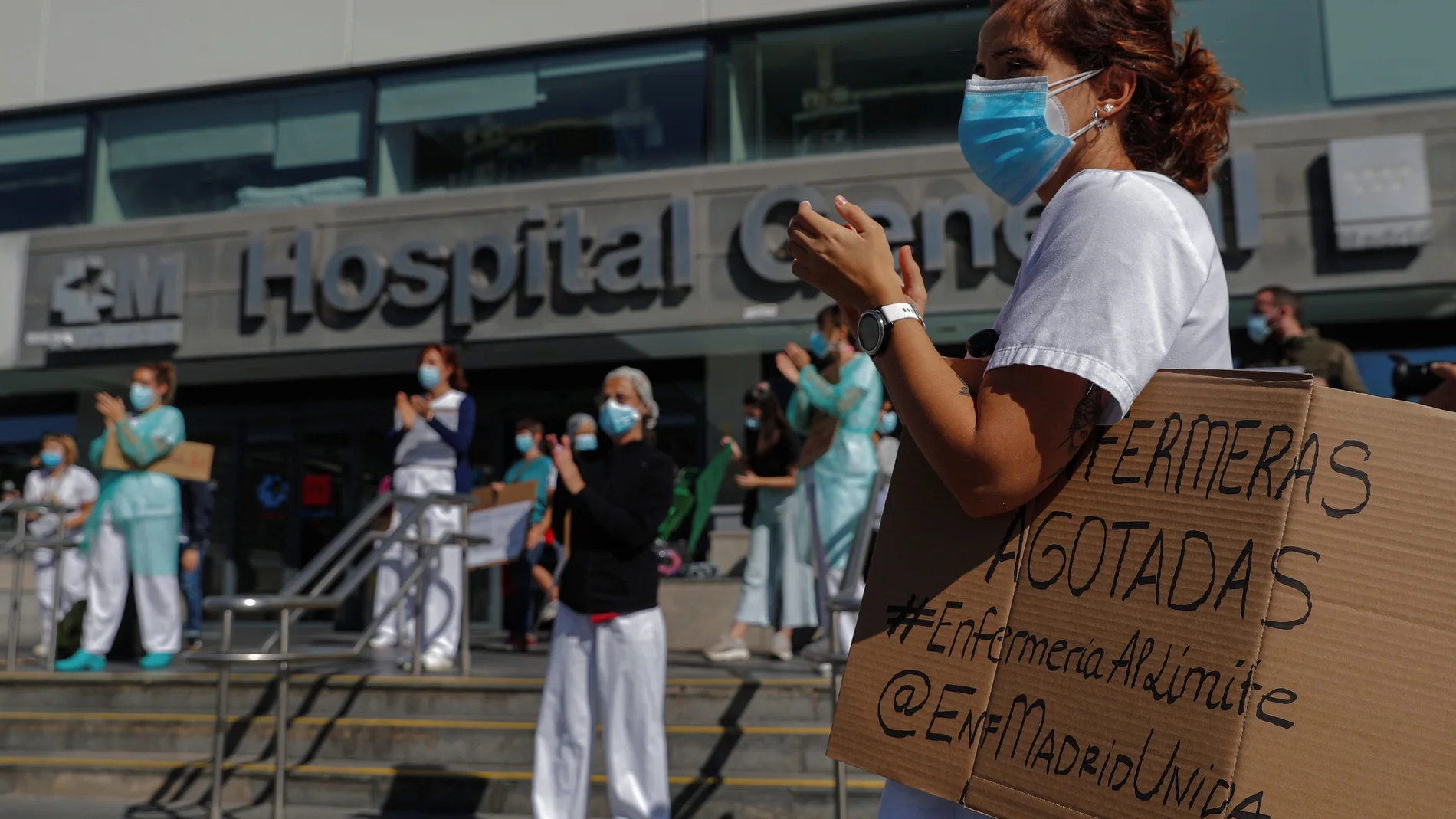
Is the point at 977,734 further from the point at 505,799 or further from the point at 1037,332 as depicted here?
the point at 505,799

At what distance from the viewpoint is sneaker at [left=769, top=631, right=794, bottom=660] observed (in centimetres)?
716

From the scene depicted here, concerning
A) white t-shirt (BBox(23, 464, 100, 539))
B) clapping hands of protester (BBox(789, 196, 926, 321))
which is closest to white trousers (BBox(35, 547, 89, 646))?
white t-shirt (BBox(23, 464, 100, 539))

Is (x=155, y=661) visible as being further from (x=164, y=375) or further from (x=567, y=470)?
(x=567, y=470)

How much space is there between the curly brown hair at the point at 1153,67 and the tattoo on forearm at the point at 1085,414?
0.39 metres

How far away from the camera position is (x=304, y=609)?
5.03 metres

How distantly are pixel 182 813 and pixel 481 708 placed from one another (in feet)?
4.95

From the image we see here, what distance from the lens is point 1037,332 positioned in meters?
1.13

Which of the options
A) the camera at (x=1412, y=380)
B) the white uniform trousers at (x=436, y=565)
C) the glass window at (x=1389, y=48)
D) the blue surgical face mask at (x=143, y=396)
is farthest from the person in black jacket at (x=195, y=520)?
the glass window at (x=1389, y=48)

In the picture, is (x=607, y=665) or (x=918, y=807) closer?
(x=918, y=807)

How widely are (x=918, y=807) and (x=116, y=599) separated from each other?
7.44m

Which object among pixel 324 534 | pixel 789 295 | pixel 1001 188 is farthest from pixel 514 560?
pixel 1001 188

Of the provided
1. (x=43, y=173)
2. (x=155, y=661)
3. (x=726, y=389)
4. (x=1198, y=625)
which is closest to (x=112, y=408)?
(x=155, y=661)

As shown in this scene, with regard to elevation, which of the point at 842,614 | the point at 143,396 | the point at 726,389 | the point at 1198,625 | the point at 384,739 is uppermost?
the point at 726,389

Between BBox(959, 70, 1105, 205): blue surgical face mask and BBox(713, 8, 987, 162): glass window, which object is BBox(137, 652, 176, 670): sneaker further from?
BBox(713, 8, 987, 162): glass window
